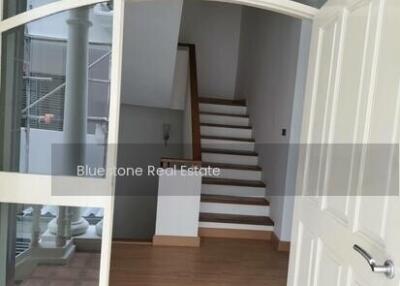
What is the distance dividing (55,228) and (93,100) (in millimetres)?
755

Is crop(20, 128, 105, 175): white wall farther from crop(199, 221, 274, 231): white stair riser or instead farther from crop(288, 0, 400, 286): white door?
crop(199, 221, 274, 231): white stair riser

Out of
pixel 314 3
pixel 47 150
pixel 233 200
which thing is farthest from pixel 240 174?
pixel 47 150

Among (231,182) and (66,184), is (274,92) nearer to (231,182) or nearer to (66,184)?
(231,182)

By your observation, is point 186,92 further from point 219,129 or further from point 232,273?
point 232,273

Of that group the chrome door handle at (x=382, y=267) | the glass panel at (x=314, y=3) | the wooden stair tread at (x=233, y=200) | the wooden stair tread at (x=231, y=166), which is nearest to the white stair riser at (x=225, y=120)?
the wooden stair tread at (x=231, y=166)

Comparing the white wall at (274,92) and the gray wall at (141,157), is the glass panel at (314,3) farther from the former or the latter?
the gray wall at (141,157)

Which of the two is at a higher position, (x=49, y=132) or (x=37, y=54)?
(x=37, y=54)

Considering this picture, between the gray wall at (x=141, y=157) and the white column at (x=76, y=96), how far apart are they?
4.02 metres

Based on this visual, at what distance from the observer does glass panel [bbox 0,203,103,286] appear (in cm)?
219

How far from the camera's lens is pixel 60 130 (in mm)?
2178

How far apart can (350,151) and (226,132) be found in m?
4.07

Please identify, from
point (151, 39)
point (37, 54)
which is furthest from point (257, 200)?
point (37, 54)

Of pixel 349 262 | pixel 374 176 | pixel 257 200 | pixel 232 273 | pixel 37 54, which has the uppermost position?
pixel 37 54

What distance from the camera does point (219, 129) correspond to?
570cm
